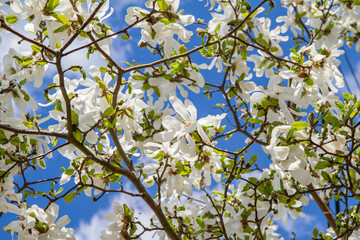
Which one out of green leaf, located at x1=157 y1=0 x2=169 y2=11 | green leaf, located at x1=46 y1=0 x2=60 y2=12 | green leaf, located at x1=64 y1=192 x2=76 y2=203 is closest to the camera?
green leaf, located at x1=46 y1=0 x2=60 y2=12

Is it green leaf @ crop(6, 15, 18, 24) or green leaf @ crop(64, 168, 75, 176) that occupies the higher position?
green leaf @ crop(6, 15, 18, 24)

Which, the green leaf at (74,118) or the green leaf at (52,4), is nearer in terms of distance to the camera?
the green leaf at (52,4)

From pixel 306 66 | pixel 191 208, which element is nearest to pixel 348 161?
pixel 306 66

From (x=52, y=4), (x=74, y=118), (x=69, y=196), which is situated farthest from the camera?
(x=69, y=196)

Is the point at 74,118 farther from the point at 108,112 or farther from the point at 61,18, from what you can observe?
the point at 61,18

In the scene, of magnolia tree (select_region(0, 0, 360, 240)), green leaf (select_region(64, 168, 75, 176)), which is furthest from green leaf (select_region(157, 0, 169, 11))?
green leaf (select_region(64, 168, 75, 176))

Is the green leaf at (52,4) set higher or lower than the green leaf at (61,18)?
higher

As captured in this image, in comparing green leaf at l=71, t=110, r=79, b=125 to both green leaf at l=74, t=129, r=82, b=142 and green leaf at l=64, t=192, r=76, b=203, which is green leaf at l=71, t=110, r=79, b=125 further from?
green leaf at l=64, t=192, r=76, b=203

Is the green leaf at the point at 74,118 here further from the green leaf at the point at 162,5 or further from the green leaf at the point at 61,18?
the green leaf at the point at 162,5

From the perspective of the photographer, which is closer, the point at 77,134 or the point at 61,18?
the point at 61,18

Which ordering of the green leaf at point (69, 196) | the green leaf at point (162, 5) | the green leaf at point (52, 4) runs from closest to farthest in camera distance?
the green leaf at point (52, 4) → the green leaf at point (162, 5) → the green leaf at point (69, 196)

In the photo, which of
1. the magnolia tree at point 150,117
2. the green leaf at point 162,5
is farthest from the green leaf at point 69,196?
the green leaf at point 162,5

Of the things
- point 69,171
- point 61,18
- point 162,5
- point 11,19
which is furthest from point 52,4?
point 69,171

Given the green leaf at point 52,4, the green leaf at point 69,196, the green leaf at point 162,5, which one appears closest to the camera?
the green leaf at point 52,4
